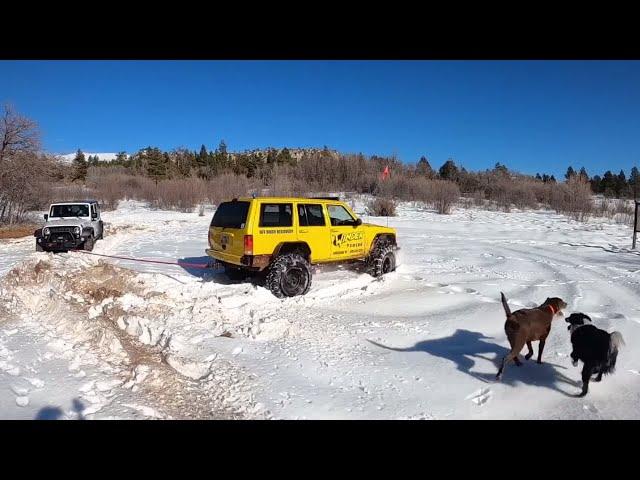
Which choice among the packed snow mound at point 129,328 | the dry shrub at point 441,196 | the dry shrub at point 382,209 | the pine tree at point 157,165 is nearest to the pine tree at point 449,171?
the dry shrub at point 441,196

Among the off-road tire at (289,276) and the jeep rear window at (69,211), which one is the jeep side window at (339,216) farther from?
the jeep rear window at (69,211)

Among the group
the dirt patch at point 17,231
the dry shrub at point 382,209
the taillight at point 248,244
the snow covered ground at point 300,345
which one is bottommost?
the snow covered ground at point 300,345

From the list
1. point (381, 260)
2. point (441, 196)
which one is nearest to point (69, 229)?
point (381, 260)

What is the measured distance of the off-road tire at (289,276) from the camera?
6.99 m

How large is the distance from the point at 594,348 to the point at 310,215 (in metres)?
5.34

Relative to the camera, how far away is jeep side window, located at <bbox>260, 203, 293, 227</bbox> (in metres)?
7.27

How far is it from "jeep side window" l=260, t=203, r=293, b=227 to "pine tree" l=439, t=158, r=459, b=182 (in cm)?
4159

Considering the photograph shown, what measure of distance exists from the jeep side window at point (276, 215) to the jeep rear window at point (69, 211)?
10.3m

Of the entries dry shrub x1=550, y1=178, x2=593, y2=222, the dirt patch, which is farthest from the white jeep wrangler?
dry shrub x1=550, y1=178, x2=593, y2=222

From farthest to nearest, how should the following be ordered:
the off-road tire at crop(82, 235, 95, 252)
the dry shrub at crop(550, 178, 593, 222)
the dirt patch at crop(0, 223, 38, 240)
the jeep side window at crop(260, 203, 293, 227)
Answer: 1. the dry shrub at crop(550, 178, 593, 222)
2. the dirt patch at crop(0, 223, 38, 240)
3. the off-road tire at crop(82, 235, 95, 252)
4. the jeep side window at crop(260, 203, 293, 227)

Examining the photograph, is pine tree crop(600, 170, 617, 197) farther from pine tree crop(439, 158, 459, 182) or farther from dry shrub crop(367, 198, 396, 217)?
dry shrub crop(367, 198, 396, 217)

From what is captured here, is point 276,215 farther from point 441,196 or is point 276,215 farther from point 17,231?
point 441,196
